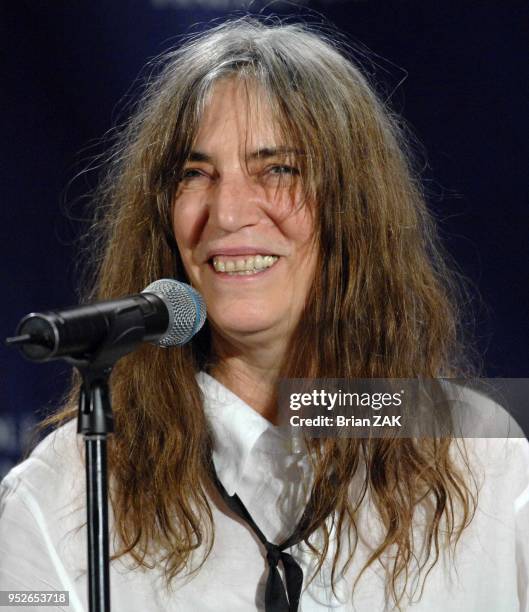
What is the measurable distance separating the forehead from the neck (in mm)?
294

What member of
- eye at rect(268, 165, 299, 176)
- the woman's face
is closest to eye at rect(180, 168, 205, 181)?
the woman's face

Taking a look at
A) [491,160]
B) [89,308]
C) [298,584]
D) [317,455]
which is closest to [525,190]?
[491,160]

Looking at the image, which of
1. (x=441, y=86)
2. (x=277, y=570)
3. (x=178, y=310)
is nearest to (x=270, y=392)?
(x=277, y=570)

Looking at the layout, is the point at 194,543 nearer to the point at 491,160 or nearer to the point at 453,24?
the point at 491,160

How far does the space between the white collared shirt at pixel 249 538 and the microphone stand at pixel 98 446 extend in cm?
58

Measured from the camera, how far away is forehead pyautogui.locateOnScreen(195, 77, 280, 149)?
1.44m

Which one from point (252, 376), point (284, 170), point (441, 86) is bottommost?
point (252, 376)

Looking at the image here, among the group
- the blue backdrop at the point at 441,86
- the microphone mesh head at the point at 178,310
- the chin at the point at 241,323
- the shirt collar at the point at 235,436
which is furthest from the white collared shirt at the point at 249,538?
the microphone mesh head at the point at 178,310

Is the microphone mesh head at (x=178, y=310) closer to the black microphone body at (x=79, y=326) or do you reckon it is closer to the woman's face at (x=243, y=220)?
the black microphone body at (x=79, y=326)

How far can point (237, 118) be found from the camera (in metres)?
1.45

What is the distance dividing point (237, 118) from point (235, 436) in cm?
45

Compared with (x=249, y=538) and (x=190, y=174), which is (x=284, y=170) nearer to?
(x=190, y=174)

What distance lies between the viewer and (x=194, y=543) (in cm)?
147

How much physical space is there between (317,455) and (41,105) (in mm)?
928
